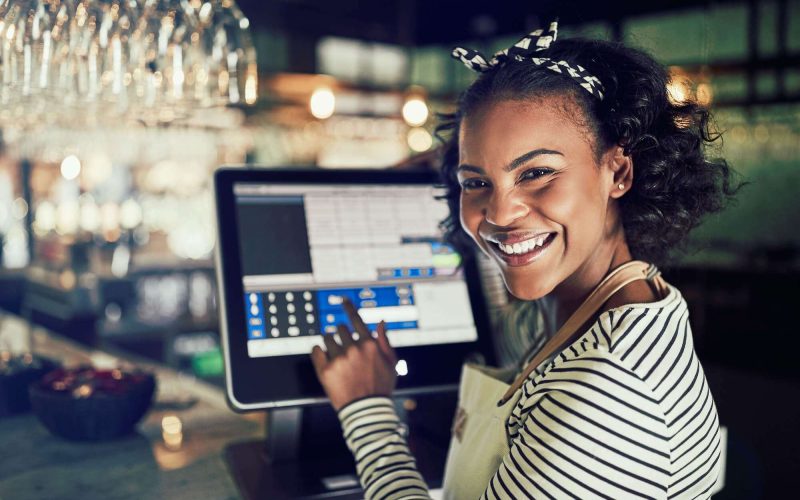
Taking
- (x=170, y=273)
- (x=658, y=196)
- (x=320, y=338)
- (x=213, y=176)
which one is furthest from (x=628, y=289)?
(x=170, y=273)

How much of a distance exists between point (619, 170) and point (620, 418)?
322 millimetres

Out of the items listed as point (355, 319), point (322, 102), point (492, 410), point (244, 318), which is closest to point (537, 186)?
point (492, 410)

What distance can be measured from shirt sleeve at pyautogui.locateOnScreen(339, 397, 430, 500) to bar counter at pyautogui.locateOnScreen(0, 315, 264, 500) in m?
0.23

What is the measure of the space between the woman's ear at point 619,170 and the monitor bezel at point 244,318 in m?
0.38

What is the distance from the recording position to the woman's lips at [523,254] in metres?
0.84

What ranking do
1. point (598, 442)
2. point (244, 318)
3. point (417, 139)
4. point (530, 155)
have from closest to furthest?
point (598, 442), point (530, 155), point (244, 318), point (417, 139)

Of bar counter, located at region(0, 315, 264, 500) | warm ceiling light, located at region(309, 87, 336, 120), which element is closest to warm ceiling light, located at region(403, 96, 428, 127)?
warm ceiling light, located at region(309, 87, 336, 120)

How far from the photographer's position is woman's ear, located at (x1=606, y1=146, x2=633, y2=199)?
866 millimetres

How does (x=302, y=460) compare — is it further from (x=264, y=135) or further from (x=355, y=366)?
(x=264, y=135)

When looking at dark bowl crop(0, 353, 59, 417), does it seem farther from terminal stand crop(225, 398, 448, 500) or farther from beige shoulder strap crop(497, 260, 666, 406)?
beige shoulder strap crop(497, 260, 666, 406)

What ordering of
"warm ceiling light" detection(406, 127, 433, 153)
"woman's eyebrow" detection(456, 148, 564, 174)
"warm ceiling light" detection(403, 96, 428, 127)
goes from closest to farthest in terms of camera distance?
"woman's eyebrow" detection(456, 148, 564, 174) < "warm ceiling light" detection(403, 96, 428, 127) < "warm ceiling light" detection(406, 127, 433, 153)

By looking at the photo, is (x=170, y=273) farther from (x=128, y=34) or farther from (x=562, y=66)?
(x=562, y=66)

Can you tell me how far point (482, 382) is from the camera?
93 cm

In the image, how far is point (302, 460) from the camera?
3.83 ft
